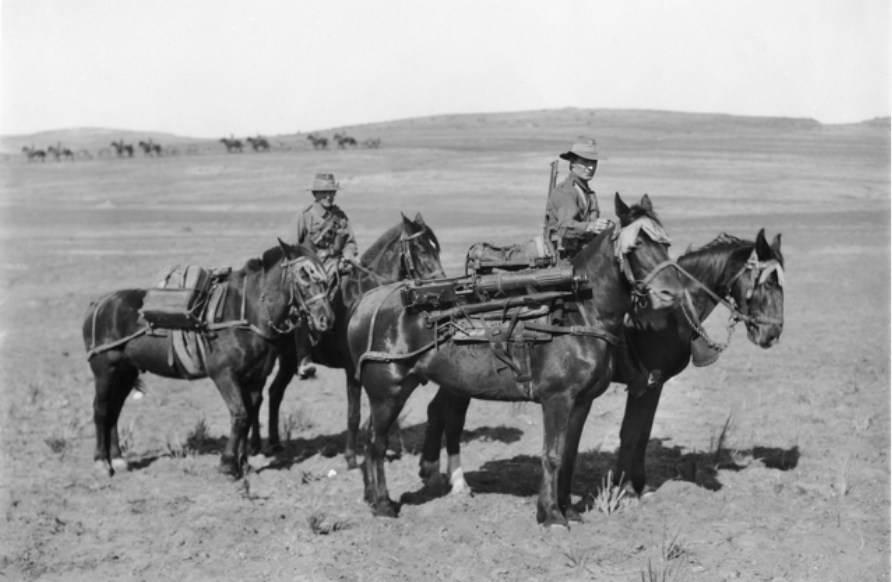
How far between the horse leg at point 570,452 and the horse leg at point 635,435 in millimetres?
626

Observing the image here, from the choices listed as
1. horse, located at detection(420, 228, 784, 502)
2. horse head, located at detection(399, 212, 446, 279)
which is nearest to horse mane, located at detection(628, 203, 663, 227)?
horse, located at detection(420, 228, 784, 502)

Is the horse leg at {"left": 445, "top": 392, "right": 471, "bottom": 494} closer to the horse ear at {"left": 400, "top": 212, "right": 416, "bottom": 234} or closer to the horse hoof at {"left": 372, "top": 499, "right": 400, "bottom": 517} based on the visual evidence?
the horse hoof at {"left": 372, "top": 499, "right": 400, "bottom": 517}

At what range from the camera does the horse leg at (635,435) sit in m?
8.82

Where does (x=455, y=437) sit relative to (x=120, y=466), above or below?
above

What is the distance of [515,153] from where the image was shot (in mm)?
58531

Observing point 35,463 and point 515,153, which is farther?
point 515,153

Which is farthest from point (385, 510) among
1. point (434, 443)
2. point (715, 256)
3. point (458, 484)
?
point (715, 256)

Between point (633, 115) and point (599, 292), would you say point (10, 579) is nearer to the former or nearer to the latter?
point (599, 292)

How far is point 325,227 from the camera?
10.8m

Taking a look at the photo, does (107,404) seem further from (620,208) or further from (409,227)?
(620,208)

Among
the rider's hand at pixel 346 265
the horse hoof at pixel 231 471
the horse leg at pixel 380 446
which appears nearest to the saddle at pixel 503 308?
the horse leg at pixel 380 446

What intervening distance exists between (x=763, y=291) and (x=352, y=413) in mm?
4651

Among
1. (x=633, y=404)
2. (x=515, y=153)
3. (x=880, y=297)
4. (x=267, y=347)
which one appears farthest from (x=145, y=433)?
(x=515, y=153)

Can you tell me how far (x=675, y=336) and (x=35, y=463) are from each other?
734 cm
